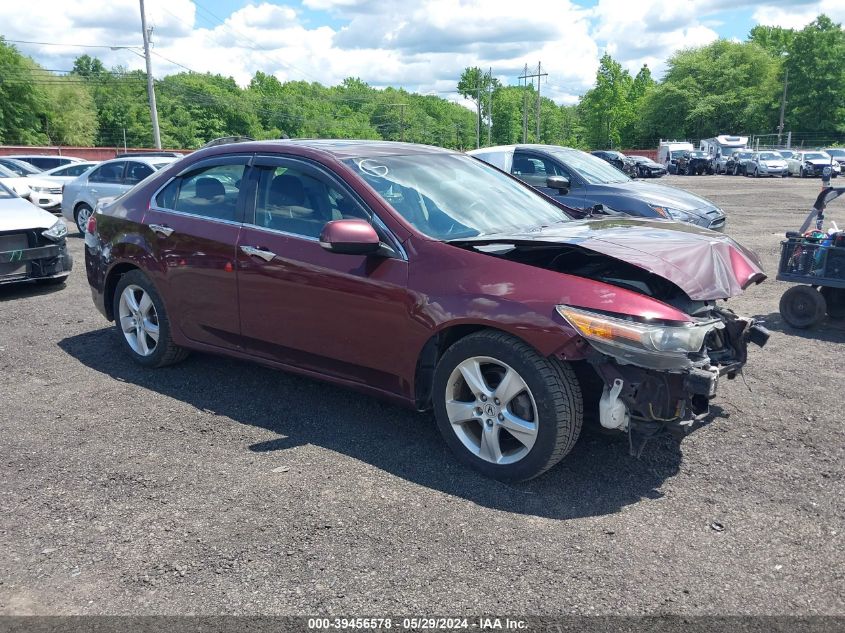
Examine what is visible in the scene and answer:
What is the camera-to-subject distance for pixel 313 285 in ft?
14.2

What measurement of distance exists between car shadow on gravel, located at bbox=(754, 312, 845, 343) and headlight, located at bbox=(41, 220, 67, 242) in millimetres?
7827

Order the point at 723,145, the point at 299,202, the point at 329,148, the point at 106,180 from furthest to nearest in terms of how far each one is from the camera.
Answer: the point at 723,145, the point at 106,180, the point at 329,148, the point at 299,202

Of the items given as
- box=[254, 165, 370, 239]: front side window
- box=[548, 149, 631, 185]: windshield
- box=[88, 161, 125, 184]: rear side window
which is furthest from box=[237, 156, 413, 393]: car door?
box=[88, 161, 125, 184]: rear side window

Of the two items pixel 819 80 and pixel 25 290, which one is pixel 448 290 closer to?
pixel 25 290

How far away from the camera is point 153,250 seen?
17.4 ft

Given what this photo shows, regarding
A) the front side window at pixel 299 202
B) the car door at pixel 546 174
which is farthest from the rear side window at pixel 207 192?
the car door at pixel 546 174

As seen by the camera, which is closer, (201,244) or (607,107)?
(201,244)

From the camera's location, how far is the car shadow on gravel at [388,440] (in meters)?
3.64

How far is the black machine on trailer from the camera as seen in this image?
21.9 feet

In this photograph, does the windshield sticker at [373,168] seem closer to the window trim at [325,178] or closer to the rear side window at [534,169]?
the window trim at [325,178]

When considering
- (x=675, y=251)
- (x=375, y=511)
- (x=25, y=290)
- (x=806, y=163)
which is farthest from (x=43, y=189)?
(x=806, y=163)

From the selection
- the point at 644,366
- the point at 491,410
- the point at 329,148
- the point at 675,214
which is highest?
the point at 329,148

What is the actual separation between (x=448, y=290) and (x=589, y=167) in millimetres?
7896

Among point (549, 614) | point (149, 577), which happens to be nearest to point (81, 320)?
point (149, 577)
